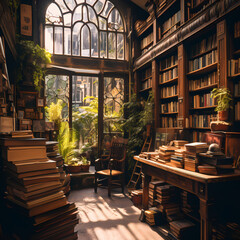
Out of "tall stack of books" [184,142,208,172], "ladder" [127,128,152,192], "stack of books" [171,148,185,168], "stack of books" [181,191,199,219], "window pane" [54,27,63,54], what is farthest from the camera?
"window pane" [54,27,63,54]

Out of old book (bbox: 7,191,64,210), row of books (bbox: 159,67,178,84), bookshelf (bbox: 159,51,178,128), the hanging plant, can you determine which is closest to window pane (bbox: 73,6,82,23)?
the hanging plant

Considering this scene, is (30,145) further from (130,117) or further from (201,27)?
(130,117)

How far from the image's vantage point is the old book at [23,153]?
1.37 metres

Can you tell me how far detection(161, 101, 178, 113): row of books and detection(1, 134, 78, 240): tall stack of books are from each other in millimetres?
3536

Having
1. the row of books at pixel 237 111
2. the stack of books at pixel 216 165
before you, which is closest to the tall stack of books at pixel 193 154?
the stack of books at pixel 216 165

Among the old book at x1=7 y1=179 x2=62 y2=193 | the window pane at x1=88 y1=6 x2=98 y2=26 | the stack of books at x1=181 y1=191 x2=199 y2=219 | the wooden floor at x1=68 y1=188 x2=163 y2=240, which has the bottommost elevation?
the wooden floor at x1=68 y1=188 x2=163 y2=240

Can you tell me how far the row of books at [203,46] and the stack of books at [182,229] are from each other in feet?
9.18

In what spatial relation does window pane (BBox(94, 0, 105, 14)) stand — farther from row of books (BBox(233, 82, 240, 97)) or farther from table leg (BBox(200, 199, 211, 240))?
table leg (BBox(200, 199, 211, 240))

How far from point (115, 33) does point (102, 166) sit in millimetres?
3910

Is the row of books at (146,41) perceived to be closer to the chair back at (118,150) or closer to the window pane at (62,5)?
the window pane at (62,5)

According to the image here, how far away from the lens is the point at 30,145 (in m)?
1.44

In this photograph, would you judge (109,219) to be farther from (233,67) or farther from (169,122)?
(233,67)

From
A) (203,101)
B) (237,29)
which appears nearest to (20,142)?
(237,29)

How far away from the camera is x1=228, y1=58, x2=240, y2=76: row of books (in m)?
2.93
